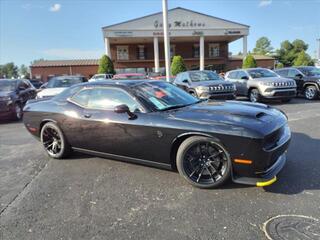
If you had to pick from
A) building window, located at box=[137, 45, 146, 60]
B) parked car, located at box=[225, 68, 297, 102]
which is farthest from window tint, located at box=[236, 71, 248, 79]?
Answer: building window, located at box=[137, 45, 146, 60]

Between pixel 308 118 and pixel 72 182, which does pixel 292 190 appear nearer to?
pixel 72 182

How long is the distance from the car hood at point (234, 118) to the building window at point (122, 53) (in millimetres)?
32985

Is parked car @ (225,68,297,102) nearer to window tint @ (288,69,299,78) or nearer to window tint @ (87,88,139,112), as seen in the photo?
window tint @ (288,69,299,78)

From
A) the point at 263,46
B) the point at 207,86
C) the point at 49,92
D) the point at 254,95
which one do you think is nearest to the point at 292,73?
the point at 254,95

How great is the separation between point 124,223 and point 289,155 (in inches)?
126

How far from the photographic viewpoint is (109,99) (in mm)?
4492

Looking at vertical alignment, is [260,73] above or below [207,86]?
above

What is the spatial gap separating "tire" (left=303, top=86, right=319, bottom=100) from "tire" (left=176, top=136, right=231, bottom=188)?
10.3m

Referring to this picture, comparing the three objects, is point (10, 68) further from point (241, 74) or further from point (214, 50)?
point (241, 74)

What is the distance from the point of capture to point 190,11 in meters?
30.8

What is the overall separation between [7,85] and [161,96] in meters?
8.72

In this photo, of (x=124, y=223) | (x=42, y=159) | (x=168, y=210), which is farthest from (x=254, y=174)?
(x=42, y=159)

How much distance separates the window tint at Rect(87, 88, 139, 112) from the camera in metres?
4.23

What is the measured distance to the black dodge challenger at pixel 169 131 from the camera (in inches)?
129
